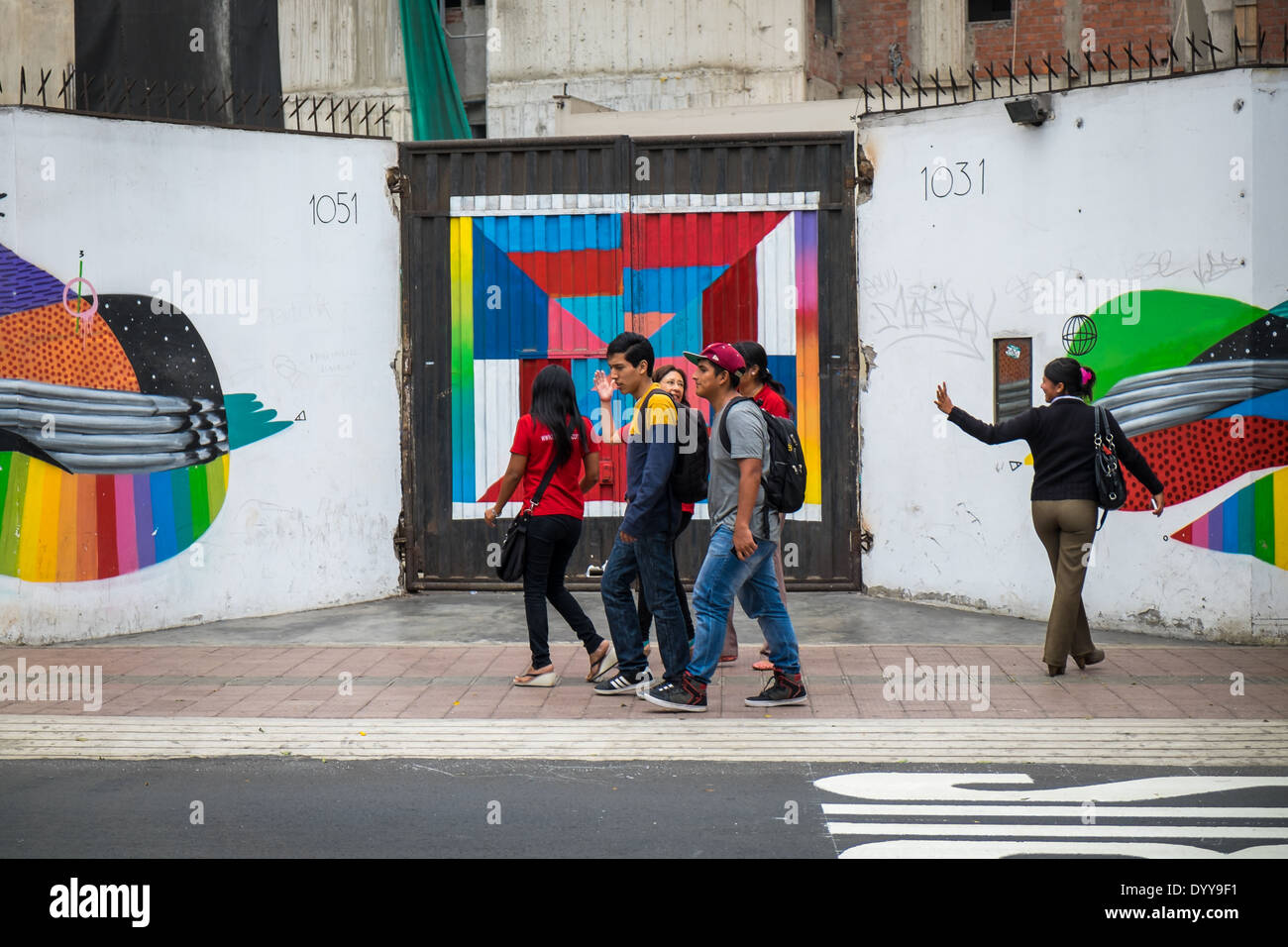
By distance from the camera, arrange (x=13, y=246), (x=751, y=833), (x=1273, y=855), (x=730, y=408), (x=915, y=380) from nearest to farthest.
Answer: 1. (x=1273, y=855)
2. (x=751, y=833)
3. (x=730, y=408)
4. (x=13, y=246)
5. (x=915, y=380)

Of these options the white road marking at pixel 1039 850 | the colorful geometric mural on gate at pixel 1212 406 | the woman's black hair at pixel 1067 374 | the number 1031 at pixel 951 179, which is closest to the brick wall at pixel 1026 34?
the number 1031 at pixel 951 179

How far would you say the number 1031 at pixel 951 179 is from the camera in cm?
1076

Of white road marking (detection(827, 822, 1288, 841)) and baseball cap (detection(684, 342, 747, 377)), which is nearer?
white road marking (detection(827, 822, 1288, 841))

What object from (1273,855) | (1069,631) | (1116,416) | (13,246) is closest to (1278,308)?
(1116,416)

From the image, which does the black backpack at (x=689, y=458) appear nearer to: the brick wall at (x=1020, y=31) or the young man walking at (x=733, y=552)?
the young man walking at (x=733, y=552)

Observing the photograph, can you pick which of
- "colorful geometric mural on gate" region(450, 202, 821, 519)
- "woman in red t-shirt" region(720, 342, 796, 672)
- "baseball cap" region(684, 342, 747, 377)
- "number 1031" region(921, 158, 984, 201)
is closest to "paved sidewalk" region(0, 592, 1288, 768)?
"woman in red t-shirt" region(720, 342, 796, 672)

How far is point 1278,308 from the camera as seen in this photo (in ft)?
31.6

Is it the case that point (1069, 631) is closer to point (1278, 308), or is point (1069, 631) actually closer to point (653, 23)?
point (1278, 308)

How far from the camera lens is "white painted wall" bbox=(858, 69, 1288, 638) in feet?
31.8

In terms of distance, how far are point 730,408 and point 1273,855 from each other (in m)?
3.47

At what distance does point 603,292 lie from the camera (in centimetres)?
1158

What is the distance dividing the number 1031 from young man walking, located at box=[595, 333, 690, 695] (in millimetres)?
3856

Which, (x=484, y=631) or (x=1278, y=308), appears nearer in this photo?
(x=1278, y=308)

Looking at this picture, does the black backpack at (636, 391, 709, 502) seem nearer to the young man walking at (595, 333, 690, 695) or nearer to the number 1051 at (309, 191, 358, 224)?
the young man walking at (595, 333, 690, 695)
